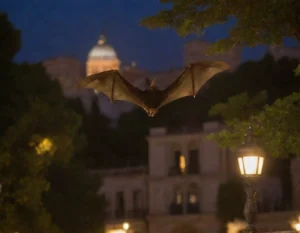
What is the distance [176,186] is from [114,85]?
1135 inches

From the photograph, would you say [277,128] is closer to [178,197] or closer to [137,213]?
[178,197]

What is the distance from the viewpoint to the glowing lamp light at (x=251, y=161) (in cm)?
1025

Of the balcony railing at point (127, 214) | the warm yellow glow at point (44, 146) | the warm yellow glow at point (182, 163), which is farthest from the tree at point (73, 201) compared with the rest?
the balcony railing at point (127, 214)

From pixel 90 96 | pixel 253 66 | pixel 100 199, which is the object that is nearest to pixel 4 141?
pixel 100 199

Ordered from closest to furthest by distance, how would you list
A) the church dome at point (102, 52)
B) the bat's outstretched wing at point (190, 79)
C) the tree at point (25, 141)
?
the bat's outstretched wing at point (190, 79) < the tree at point (25, 141) < the church dome at point (102, 52)

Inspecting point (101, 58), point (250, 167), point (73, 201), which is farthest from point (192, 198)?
point (101, 58)

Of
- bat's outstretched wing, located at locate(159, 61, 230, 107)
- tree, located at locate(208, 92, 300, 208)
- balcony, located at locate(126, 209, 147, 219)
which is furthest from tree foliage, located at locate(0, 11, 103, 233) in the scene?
balcony, located at locate(126, 209, 147, 219)

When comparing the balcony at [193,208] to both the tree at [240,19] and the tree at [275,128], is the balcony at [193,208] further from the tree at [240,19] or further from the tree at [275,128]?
the tree at [240,19]

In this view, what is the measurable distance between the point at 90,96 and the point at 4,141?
68.0 metres

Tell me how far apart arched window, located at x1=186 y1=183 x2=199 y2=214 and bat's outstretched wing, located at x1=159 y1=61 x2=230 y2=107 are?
1116 inches

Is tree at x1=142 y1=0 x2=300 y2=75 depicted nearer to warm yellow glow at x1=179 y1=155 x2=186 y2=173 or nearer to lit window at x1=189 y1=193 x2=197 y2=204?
lit window at x1=189 y1=193 x2=197 y2=204

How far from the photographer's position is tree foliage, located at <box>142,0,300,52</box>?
10.3 metres

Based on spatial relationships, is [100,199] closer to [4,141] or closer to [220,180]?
[4,141]

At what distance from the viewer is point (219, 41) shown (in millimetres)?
11766
